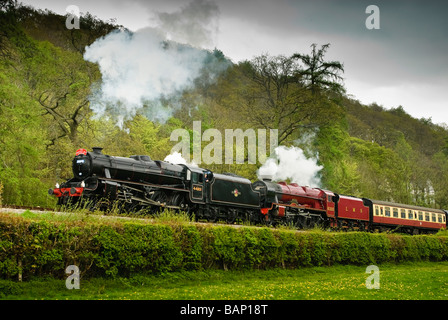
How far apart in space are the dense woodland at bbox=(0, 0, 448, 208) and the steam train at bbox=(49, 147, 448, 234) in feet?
14.1

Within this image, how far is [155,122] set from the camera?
48.7 m

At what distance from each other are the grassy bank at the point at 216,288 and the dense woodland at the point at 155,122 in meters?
7.25

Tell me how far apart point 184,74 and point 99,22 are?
35.3 feet

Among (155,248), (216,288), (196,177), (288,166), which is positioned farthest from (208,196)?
(288,166)

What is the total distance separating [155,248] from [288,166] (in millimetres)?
31635

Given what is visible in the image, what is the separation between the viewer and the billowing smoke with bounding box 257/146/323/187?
43094 millimetres

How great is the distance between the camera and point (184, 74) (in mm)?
44219

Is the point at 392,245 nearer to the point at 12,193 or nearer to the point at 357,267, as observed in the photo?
the point at 357,267

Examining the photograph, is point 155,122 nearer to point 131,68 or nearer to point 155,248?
point 131,68
